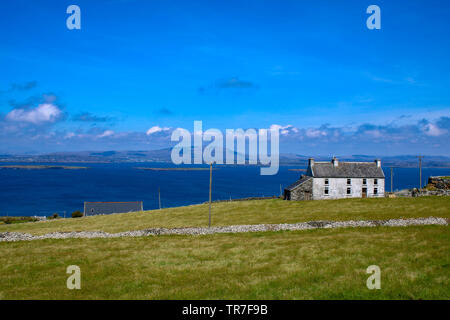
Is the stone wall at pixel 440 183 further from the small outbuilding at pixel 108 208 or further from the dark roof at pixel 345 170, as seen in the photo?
the small outbuilding at pixel 108 208

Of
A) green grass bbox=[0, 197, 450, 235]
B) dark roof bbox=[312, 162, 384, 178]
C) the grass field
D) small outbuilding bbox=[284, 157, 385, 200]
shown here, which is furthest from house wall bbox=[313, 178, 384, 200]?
the grass field

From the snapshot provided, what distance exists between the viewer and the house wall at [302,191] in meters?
61.8

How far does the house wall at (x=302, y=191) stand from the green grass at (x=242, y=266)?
118ft

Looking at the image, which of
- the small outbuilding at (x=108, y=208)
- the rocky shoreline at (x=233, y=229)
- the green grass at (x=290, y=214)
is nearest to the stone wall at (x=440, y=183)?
the green grass at (x=290, y=214)

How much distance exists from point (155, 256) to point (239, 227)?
11.0m

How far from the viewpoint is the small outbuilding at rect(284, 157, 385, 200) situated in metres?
62.7

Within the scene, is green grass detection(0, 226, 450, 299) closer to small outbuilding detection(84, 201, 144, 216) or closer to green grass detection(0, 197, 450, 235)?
green grass detection(0, 197, 450, 235)

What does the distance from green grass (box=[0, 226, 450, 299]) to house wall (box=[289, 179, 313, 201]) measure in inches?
1414

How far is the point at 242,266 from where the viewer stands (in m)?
17.4
